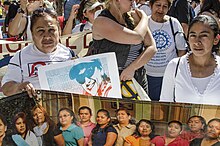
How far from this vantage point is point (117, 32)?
3.39 meters

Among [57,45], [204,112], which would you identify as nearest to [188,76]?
[204,112]

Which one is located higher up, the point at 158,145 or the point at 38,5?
the point at 38,5

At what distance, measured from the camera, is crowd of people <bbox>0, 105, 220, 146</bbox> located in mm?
2408

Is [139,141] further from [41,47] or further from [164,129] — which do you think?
[41,47]

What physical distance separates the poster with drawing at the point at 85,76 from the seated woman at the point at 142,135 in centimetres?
57

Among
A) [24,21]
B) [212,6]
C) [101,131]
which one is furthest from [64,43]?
[101,131]

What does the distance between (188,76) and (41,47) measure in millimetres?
998

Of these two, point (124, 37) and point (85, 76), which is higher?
point (124, 37)

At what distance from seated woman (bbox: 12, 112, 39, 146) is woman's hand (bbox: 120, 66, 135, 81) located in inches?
42.7

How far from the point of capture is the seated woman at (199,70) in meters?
2.95

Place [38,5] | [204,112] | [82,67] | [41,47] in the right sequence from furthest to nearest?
1. [38,5]
2. [41,47]
3. [82,67]
4. [204,112]

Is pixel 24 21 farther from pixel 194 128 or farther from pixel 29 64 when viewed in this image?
pixel 194 128

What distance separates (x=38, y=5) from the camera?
556 centimetres

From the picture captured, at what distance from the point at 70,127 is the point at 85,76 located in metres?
0.52
